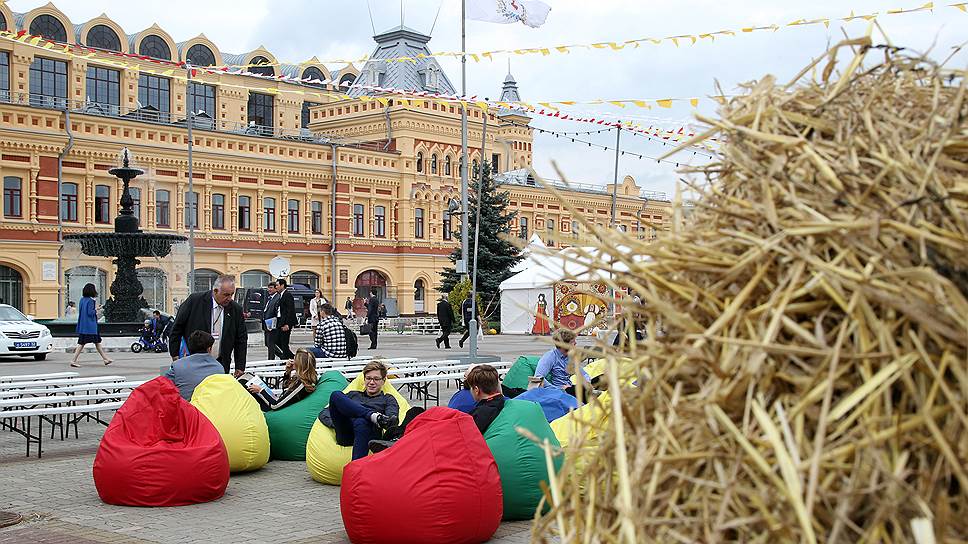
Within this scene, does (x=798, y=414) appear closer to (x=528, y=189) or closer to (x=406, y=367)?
(x=406, y=367)

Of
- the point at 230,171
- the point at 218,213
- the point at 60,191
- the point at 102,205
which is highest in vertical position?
the point at 230,171

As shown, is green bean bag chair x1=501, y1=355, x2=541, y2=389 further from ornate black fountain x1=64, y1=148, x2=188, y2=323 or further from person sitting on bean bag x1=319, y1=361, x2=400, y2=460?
ornate black fountain x1=64, y1=148, x2=188, y2=323

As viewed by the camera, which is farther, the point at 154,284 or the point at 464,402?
the point at 154,284

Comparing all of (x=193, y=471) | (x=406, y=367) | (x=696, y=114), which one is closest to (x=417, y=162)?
(x=406, y=367)

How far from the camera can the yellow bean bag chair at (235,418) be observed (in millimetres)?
10031

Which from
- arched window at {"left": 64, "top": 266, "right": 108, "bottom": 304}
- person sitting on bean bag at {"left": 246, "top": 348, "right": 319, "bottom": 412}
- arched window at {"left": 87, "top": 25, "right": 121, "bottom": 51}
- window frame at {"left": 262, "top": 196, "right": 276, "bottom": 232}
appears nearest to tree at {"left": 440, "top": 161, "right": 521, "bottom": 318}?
window frame at {"left": 262, "top": 196, "right": 276, "bottom": 232}

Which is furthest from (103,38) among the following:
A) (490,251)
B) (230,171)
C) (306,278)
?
(490,251)

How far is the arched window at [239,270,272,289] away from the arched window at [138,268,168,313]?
494 centimetres

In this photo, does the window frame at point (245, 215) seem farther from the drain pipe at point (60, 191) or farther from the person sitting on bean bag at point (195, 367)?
the person sitting on bean bag at point (195, 367)

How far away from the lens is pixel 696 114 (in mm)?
2668

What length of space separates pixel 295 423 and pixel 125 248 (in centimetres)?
2061

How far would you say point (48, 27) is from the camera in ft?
173

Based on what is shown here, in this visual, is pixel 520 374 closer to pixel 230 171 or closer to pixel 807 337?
→ pixel 807 337

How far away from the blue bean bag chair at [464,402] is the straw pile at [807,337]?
663 cm
